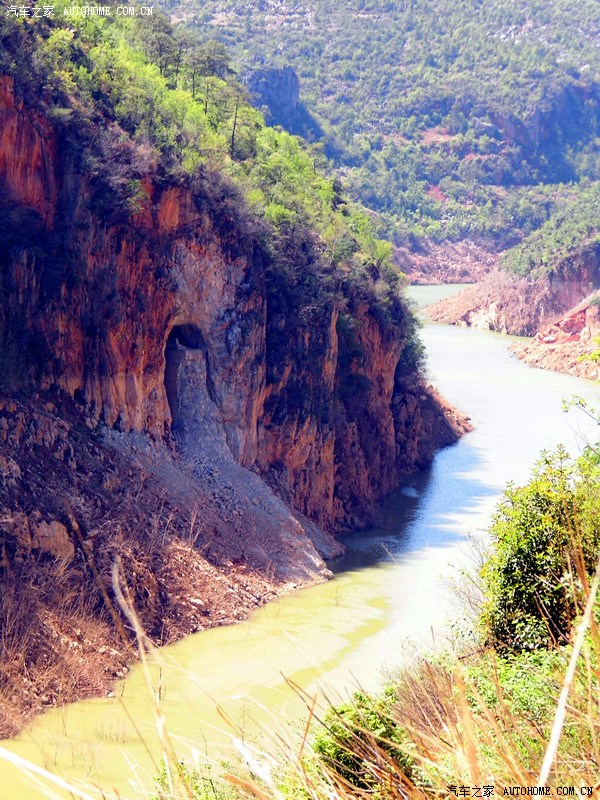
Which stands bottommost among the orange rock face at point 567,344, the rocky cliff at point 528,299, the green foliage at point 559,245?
the orange rock face at point 567,344

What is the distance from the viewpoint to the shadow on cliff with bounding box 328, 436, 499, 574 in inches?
1281

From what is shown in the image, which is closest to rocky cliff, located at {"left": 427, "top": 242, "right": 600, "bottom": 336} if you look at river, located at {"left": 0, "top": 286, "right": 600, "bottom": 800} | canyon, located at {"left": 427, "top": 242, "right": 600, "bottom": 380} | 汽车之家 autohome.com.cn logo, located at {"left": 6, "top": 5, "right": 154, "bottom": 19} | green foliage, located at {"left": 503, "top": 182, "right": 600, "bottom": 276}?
canyon, located at {"left": 427, "top": 242, "right": 600, "bottom": 380}

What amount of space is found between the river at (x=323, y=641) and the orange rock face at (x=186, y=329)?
2953 mm

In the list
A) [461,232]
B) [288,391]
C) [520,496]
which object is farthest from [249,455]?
[461,232]

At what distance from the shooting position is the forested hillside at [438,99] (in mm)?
110812

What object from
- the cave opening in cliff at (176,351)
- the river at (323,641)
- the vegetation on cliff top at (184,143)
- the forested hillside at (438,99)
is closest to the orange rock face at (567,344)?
the river at (323,641)

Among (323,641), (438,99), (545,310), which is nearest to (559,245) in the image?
(545,310)

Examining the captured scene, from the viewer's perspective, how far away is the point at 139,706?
775 inches

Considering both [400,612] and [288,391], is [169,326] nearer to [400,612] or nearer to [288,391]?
[288,391]

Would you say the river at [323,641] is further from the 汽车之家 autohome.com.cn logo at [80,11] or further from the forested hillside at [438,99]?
the forested hillside at [438,99]

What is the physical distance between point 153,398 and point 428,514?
12.4 meters

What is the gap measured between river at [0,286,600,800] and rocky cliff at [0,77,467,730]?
3.35 ft

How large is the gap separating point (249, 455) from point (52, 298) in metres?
8.11

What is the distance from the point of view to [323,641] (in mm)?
24125
